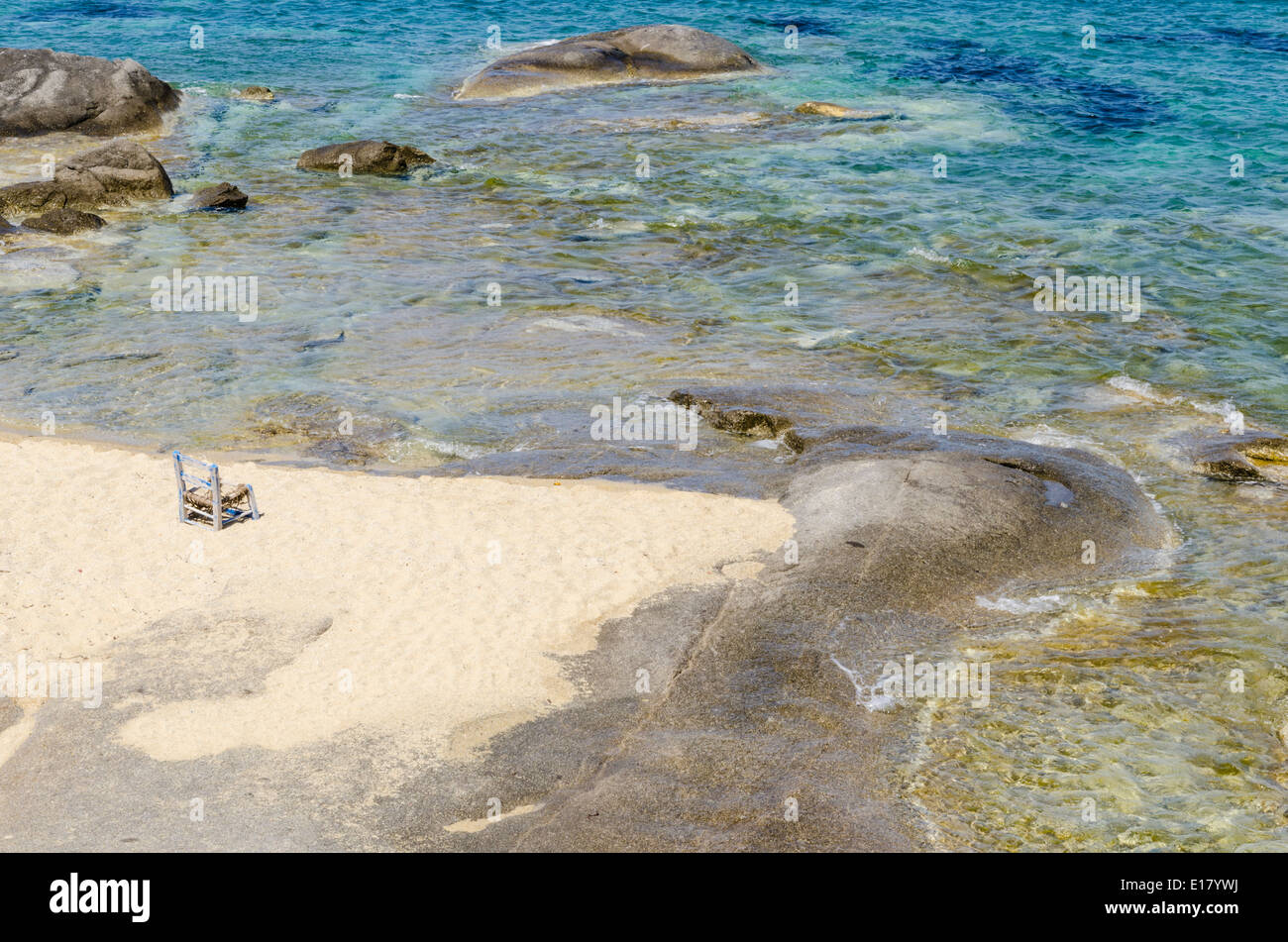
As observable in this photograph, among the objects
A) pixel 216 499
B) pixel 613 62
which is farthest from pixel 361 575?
pixel 613 62

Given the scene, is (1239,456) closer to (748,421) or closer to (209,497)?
(748,421)

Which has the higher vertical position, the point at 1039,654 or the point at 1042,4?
the point at 1042,4

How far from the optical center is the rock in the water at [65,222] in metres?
22.7

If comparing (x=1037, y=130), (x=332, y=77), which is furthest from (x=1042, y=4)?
(x=332, y=77)

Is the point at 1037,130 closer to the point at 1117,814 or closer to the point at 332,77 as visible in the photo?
the point at 332,77

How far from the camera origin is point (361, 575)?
11.6 m

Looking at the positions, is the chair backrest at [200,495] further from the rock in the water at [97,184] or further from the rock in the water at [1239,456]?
the rock in the water at [97,184]

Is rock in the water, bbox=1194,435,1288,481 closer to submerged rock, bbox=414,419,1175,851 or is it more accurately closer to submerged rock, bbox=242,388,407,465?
submerged rock, bbox=414,419,1175,851

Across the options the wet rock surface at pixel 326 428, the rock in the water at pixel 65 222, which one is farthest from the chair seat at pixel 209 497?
the rock in the water at pixel 65 222

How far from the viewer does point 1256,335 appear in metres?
18.8

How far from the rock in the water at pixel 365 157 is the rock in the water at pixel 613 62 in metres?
7.15

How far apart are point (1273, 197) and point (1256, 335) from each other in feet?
26.4

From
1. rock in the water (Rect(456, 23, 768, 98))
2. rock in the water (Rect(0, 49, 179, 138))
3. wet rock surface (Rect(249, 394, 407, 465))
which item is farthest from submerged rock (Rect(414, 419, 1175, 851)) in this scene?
rock in the water (Rect(0, 49, 179, 138))

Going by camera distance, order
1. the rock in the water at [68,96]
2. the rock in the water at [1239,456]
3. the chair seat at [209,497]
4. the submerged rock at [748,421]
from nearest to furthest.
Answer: the chair seat at [209,497]
the rock in the water at [1239,456]
the submerged rock at [748,421]
the rock in the water at [68,96]
